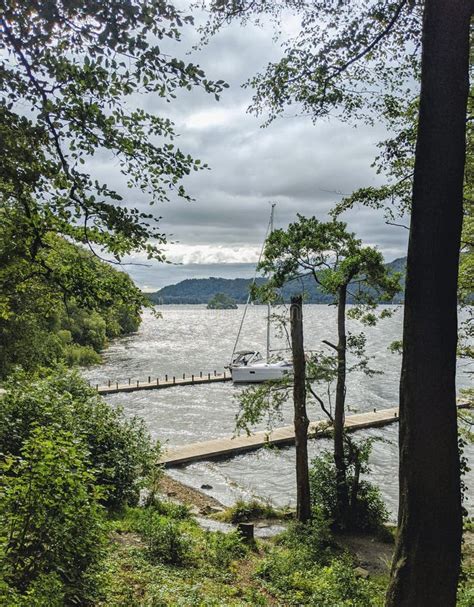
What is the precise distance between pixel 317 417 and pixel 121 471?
19.4 m

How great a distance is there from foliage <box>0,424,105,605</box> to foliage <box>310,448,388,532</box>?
9.00 metres

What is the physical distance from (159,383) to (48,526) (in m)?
33.2

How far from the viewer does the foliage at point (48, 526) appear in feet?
12.3

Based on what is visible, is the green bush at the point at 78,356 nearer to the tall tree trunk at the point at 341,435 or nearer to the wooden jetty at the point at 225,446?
the wooden jetty at the point at 225,446

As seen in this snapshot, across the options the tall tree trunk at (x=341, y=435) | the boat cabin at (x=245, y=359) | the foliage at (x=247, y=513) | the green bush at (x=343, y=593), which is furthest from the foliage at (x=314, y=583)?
the boat cabin at (x=245, y=359)

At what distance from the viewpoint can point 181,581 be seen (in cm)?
577

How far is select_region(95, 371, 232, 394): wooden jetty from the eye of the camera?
33.6 metres

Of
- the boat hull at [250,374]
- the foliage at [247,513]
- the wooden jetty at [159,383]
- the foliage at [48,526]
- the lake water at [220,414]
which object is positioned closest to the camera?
the foliage at [48,526]

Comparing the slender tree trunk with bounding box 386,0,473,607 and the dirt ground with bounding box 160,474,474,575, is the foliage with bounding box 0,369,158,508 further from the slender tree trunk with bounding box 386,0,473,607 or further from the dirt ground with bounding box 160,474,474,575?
the slender tree trunk with bounding box 386,0,473,607

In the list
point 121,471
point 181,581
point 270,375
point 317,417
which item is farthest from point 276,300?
point 270,375

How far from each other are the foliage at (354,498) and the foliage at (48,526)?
9.00 meters

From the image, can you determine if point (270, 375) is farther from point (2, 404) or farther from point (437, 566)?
point (437, 566)

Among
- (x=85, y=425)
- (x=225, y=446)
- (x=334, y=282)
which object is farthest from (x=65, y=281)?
(x=225, y=446)

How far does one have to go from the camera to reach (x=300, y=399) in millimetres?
12141
